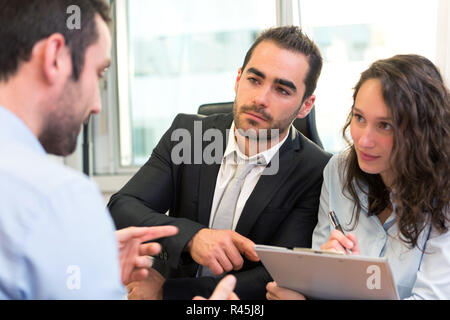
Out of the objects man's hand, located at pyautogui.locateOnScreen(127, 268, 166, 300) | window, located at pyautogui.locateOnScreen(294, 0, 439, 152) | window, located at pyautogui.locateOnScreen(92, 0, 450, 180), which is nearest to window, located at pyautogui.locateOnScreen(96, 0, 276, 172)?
window, located at pyautogui.locateOnScreen(92, 0, 450, 180)

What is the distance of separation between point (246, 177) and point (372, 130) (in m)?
0.50

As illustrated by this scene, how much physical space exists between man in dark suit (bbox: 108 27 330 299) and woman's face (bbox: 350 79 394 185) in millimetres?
297

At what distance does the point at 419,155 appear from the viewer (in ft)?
4.25

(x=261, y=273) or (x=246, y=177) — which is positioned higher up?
(x=246, y=177)

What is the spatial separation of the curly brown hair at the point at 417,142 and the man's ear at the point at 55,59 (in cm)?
87

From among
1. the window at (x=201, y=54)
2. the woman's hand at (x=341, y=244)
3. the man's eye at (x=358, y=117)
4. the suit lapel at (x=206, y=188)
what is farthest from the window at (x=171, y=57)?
the woman's hand at (x=341, y=244)

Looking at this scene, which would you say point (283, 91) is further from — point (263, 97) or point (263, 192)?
point (263, 192)

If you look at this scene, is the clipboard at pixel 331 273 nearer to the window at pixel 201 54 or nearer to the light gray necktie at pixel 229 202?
the light gray necktie at pixel 229 202

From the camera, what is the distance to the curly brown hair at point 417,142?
1.26m

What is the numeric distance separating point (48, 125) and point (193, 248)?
694 millimetres

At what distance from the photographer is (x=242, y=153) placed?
1693 mm

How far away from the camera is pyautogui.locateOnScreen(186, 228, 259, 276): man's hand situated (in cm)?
132

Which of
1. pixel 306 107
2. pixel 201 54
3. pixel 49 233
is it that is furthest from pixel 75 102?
pixel 201 54
